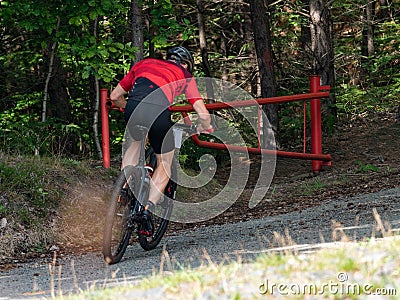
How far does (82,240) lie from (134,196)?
6.71 feet

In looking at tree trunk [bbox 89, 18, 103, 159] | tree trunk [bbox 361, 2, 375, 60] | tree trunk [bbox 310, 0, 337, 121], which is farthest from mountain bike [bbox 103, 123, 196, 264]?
tree trunk [bbox 361, 2, 375, 60]

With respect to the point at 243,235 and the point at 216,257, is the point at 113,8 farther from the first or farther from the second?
the point at 216,257

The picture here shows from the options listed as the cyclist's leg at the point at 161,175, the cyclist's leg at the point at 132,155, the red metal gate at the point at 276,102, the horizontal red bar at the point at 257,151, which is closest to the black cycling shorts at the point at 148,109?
the cyclist's leg at the point at 132,155

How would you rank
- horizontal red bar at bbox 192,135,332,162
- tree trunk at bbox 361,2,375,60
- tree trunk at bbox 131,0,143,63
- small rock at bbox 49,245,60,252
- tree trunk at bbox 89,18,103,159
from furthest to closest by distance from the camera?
1. tree trunk at bbox 361,2,375,60
2. tree trunk at bbox 89,18,103,159
3. tree trunk at bbox 131,0,143,63
4. horizontal red bar at bbox 192,135,332,162
5. small rock at bbox 49,245,60,252

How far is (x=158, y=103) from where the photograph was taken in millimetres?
7176

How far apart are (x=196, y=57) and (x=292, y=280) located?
1642cm

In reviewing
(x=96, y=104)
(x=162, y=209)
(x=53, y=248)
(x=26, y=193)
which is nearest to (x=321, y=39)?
(x=96, y=104)

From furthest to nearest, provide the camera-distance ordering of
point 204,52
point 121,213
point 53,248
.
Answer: point 204,52 → point 53,248 → point 121,213

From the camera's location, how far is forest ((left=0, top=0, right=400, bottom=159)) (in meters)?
12.5

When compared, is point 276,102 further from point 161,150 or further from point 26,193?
point 161,150

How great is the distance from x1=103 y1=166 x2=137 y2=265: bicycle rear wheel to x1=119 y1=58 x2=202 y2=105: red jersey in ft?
2.82

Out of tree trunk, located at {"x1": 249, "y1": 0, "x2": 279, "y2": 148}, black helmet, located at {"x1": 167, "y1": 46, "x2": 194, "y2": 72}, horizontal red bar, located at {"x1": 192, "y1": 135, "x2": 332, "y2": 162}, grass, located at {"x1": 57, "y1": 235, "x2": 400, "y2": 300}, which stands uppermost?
tree trunk, located at {"x1": 249, "y1": 0, "x2": 279, "y2": 148}

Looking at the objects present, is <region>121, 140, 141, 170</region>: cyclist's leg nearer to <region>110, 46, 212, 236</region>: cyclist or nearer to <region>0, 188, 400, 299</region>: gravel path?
<region>110, 46, 212, 236</region>: cyclist

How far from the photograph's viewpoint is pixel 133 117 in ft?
23.6
